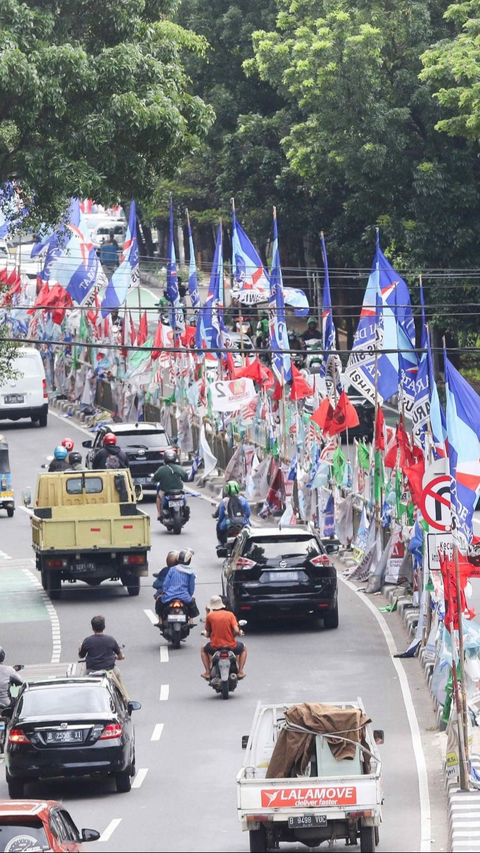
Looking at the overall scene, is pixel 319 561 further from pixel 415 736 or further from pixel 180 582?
pixel 415 736

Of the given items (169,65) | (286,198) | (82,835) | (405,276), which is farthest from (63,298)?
(82,835)

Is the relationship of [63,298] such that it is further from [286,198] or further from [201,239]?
[201,239]

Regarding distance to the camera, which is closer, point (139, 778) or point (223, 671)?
point (139, 778)

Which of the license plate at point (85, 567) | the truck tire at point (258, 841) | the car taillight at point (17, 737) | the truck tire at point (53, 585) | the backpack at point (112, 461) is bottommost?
the truck tire at point (258, 841)

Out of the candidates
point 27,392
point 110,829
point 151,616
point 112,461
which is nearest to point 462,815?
point 110,829

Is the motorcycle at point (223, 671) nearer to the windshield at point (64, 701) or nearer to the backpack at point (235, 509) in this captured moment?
the windshield at point (64, 701)

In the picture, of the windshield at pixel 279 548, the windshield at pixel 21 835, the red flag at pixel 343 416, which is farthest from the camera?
the red flag at pixel 343 416

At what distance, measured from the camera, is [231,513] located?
31203 millimetres

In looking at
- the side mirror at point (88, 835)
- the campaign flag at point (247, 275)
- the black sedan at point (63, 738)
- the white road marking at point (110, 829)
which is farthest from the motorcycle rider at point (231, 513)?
the side mirror at point (88, 835)

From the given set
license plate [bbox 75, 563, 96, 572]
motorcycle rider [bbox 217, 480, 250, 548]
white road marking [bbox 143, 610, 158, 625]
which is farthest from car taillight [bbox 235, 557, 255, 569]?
motorcycle rider [bbox 217, 480, 250, 548]

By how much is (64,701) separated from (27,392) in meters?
33.5

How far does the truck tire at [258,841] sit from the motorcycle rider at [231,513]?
16433 mm

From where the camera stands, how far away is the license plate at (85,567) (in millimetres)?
28672

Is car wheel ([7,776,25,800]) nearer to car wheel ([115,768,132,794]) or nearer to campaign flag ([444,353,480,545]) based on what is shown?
car wheel ([115,768,132,794])
